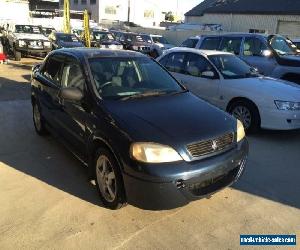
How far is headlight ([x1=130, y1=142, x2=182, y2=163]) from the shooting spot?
3449mm

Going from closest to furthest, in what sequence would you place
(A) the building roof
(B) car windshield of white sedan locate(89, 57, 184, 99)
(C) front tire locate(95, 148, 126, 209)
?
(C) front tire locate(95, 148, 126, 209)
(B) car windshield of white sedan locate(89, 57, 184, 99)
(A) the building roof

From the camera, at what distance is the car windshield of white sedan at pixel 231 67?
7328mm

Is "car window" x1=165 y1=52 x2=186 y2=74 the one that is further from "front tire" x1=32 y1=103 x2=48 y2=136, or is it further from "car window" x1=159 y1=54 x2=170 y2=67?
"front tire" x1=32 y1=103 x2=48 y2=136

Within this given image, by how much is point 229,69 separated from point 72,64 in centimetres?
366

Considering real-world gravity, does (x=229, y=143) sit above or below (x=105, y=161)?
above

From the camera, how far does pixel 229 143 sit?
13.0 feet

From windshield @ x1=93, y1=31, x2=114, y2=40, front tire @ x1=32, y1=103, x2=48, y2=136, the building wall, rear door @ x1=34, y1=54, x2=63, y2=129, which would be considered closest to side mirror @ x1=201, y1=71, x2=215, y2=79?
rear door @ x1=34, y1=54, x2=63, y2=129

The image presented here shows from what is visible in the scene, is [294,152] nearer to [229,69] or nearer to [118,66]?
[229,69]

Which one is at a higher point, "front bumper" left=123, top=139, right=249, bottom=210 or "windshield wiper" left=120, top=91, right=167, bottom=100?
"windshield wiper" left=120, top=91, right=167, bottom=100

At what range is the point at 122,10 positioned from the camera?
7000 cm

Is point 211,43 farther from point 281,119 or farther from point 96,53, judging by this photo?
point 96,53

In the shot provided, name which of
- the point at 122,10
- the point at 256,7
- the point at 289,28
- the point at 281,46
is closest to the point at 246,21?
the point at 256,7

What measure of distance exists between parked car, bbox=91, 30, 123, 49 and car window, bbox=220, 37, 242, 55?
10.8 m

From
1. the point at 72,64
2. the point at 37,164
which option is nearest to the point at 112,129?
the point at 72,64
